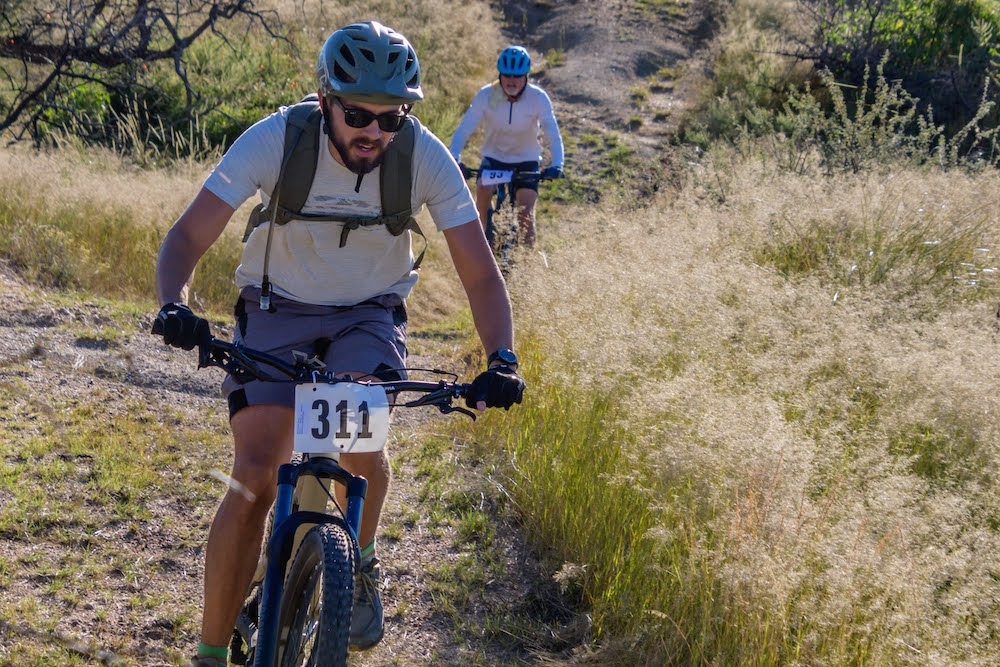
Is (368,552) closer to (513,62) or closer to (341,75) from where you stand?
(341,75)

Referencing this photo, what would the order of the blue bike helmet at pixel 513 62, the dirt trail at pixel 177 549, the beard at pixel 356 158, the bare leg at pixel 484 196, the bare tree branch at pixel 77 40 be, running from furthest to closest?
1. the bare tree branch at pixel 77 40
2. the bare leg at pixel 484 196
3. the blue bike helmet at pixel 513 62
4. the dirt trail at pixel 177 549
5. the beard at pixel 356 158

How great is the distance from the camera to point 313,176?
10.3 ft

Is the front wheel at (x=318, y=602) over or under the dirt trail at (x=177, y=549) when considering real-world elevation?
over

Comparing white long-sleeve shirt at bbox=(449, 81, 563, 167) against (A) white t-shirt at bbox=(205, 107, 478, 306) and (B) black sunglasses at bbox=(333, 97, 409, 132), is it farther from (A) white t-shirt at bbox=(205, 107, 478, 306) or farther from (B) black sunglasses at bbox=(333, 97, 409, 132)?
(B) black sunglasses at bbox=(333, 97, 409, 132)

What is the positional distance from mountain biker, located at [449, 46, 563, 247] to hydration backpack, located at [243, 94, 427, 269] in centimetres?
518

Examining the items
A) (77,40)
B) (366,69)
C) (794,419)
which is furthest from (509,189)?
(366,69)

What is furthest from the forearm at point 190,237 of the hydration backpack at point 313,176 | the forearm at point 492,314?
the forearm at point 492,314

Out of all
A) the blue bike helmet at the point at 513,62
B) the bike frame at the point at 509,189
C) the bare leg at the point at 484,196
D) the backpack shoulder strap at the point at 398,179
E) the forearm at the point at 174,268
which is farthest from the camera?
the bare leg at the point at 484,196

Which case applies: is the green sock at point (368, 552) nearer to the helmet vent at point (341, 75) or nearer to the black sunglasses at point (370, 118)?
the black sunglasses at point (370, 118)

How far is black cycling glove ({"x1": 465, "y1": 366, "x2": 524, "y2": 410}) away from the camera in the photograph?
2814 mm

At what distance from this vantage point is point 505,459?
17.0 ft

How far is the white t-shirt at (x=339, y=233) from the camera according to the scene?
3.20 m

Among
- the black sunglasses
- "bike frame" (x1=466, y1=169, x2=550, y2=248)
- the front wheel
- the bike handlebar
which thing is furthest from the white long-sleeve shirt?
the front wheel

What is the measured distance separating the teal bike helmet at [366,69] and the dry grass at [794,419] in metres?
1.66
